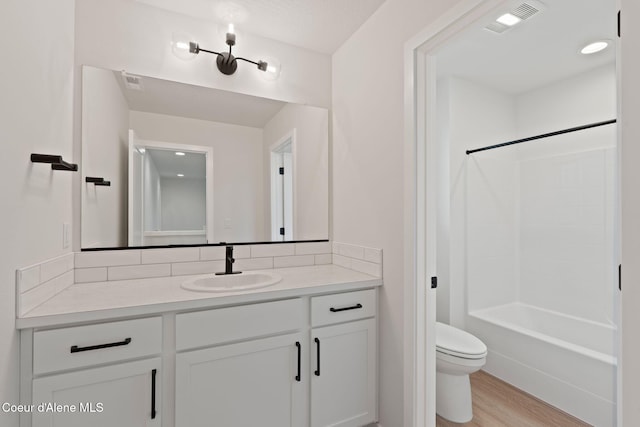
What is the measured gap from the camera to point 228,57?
6.10 ft

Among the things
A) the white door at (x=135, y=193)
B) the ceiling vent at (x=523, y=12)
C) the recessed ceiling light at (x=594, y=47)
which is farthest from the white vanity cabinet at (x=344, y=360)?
the recessed ceiling light at (x=594, y=47)

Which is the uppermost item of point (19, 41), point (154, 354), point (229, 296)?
point (19, 41)

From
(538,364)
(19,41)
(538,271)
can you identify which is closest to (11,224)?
(19,41)

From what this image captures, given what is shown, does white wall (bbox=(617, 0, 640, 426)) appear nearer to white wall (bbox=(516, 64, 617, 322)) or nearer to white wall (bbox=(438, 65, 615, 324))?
white wall (bbox=(438, 65, 615, 324))

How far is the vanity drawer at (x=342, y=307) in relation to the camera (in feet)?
5.00

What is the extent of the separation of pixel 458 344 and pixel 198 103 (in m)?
2.21

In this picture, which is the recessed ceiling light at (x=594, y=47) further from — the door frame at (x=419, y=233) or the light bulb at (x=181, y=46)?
the light bulb at (x=181, y=46)

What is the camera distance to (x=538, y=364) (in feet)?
6.86

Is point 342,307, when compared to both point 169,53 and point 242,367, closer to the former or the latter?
point 242,367

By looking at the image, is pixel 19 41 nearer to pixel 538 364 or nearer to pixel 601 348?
pixel 538 364

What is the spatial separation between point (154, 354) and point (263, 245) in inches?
36.4

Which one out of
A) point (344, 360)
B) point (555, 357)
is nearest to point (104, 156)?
point (344, 360)

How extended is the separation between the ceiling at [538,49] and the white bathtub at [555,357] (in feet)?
6.52

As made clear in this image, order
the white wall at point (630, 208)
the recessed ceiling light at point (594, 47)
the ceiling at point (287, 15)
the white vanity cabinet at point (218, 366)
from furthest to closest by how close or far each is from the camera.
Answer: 1. the recessed ceiling light at point (594, 47)
2. the ceiling at point (287, 15)
3. the white vanity cabinet at point (218, 366)
4. the white wall at point (630, 208)
